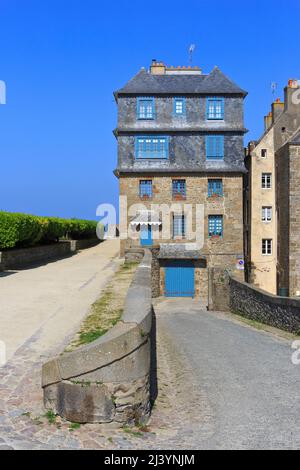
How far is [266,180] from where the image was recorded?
33594 mm

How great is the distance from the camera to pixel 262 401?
23.1ft

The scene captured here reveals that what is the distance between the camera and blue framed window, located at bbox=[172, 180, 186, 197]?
102 ft

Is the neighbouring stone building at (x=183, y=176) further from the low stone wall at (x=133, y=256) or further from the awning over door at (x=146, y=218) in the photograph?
the low stone wall at (x=133, y=256)

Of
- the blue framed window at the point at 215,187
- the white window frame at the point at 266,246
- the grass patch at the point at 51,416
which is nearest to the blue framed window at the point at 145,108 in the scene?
the blue framed window at the point at 215,187

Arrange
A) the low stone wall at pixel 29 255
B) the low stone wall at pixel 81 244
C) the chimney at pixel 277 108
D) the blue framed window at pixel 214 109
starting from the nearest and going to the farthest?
1. the low stone wall at pixel 29 255
2. the blue framed window at pixel 214 109
3. the chimney at pixel 277 108
4. the low stone wall at pixel 81 244

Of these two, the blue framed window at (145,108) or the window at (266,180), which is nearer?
the blue framed window at (145,108)

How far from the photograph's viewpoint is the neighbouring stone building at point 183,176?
30703 millimetres

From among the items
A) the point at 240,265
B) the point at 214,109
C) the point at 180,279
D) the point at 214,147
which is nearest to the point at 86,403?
the point at 180,279

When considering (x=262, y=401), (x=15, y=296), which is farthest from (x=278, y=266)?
(x=262, y=401)

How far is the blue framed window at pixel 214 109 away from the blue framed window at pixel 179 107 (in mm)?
1656

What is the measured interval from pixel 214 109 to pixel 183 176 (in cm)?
528

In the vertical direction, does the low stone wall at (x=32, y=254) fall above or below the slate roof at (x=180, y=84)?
below

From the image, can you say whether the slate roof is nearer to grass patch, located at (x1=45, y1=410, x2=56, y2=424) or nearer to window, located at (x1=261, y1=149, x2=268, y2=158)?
window, located at (x1=261, y1=149, x2=268, y2=158)
